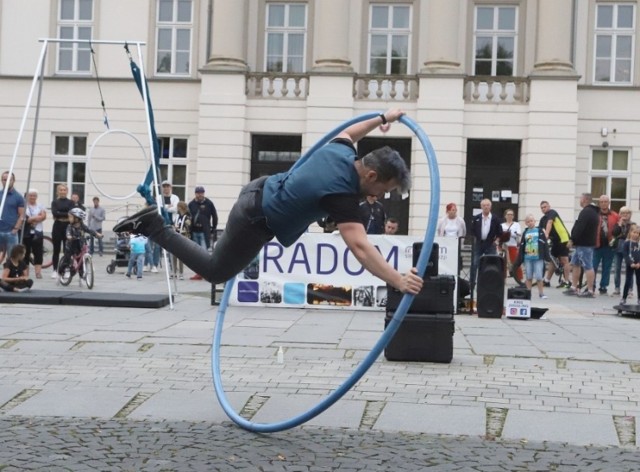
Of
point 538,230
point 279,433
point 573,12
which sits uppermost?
point 573,12

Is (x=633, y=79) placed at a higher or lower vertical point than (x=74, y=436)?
higher

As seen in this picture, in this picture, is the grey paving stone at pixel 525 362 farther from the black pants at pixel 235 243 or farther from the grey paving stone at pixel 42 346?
the grey paving stone at pixel 42 346

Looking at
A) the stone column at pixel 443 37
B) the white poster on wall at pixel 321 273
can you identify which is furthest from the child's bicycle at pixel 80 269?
the stone column at pixel 443 37

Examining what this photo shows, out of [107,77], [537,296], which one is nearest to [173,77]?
[107,77]

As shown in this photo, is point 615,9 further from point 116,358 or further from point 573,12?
point 116,358

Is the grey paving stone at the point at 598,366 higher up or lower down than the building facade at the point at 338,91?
lower down

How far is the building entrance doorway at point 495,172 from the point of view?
104 feet

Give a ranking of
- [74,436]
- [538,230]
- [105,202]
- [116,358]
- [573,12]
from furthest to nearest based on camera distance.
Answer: [105,202], [573,12], [538,230], [116,358], [74,436]

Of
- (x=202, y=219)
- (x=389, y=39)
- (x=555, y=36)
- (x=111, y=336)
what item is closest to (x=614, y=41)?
(x=555, y=36)

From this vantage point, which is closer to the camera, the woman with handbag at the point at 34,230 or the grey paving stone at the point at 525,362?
the grey paving stone at the point at 525,362

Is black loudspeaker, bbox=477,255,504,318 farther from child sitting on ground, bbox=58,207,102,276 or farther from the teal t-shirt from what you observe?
the teal t-shirt

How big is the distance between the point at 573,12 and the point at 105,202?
16.5 meters

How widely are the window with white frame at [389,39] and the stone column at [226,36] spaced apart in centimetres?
437

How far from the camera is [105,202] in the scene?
32969 mm
